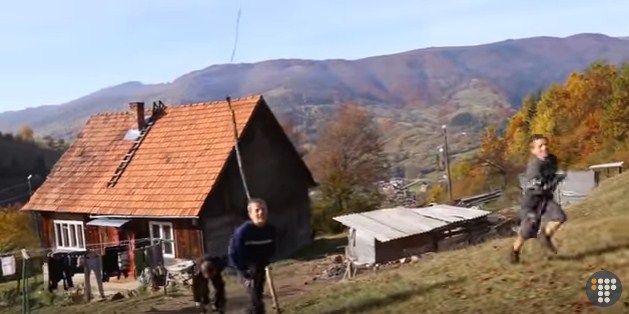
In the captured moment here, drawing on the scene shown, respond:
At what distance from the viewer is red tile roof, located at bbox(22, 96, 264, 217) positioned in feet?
89.7

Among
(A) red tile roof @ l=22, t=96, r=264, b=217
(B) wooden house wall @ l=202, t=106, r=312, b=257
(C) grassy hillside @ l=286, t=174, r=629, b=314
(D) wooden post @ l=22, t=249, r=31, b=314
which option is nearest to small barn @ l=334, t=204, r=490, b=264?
(B) wooden house wall @ l=202, t=106, r=312, b=257

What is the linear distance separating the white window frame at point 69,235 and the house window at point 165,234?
4.05m

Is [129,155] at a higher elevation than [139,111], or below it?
below

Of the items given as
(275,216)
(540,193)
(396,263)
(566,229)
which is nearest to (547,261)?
(540,193)

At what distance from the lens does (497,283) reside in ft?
32.9

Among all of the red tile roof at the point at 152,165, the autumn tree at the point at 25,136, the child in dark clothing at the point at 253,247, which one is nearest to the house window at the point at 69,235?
the red tile roof at the point at 152,165

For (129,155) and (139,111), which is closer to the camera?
(129,155)

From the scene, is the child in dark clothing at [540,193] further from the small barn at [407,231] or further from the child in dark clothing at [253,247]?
the small barn at [407,231]

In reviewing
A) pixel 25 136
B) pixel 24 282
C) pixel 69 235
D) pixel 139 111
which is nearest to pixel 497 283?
pixel 24 282

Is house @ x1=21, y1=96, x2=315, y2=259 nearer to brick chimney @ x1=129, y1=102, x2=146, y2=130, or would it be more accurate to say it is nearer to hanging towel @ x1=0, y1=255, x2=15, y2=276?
brick chimney @ x1=129, y1=102, x2=146, y2=130

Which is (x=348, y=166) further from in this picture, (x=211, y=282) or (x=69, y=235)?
(x=211, y=282)

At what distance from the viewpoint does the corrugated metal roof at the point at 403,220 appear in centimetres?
2302

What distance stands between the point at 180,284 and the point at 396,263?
7.11 meters

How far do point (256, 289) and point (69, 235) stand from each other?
24.2 metres
